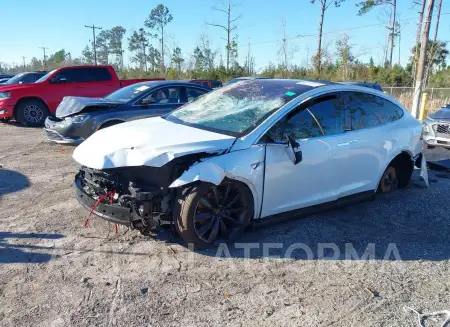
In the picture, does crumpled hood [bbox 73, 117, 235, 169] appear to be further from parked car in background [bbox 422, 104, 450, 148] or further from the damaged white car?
parked car in background [bbox 422, 104, 450, 148]

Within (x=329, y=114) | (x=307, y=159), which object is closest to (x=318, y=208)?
(x=307, y=159)

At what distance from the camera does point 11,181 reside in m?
5.86

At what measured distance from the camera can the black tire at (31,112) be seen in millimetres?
12008

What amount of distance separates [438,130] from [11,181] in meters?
8.86

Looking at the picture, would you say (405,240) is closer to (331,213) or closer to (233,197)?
(331,213)

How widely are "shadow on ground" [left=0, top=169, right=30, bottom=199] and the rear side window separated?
4529mm

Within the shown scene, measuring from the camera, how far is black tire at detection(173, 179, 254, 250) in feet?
11.5

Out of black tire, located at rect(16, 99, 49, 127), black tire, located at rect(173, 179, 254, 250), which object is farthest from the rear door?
black tire, located at rect(16, 99, 49, 127)

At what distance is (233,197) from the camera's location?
12.4 ft

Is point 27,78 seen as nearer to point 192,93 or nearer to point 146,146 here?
point 192,93

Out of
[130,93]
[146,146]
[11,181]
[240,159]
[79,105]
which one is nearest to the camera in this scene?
[146,146]

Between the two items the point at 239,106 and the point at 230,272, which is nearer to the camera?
the point at 230,272

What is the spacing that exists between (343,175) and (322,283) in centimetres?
157

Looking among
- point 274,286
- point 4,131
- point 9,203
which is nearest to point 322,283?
point 274,286
